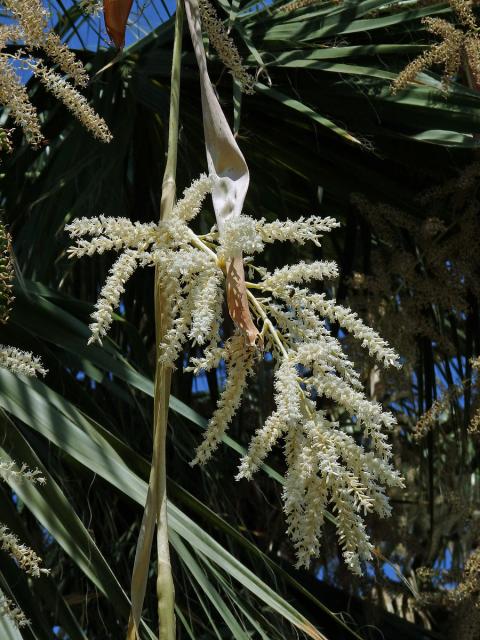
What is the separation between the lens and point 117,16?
208 centimetres

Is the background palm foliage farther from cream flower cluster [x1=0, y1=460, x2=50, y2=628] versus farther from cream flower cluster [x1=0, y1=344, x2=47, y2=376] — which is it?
cream flower cluster [x1=0, y1=460, x2=50, y2=628]

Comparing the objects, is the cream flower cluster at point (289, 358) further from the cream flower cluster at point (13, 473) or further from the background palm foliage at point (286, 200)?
the background palm foliage at point (286, 200)

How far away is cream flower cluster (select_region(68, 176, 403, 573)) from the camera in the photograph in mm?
1379

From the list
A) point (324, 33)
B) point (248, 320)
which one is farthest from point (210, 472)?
point (248, 320)

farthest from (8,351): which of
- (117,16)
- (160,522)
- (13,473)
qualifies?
(117,16)

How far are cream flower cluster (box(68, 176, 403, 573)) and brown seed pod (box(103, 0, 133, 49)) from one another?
2.13 feet

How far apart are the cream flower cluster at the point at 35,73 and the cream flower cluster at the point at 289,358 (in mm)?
293

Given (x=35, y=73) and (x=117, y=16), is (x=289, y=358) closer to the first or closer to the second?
(x=35, y=73)

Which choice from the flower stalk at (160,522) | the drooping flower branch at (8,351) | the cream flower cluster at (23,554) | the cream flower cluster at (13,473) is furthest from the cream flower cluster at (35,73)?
the cream flower cluster at (23,554)

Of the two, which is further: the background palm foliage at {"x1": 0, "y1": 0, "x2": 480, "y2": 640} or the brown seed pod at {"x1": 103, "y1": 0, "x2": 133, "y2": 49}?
the background palm foliage at {"x1": 0, "y1": 0, "x2": 480, "y2": 640}

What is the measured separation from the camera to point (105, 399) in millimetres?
2840

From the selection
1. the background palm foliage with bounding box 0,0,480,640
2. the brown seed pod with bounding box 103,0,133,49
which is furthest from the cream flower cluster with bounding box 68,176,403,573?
the background palm foliage with bounding box 0,0,480,640

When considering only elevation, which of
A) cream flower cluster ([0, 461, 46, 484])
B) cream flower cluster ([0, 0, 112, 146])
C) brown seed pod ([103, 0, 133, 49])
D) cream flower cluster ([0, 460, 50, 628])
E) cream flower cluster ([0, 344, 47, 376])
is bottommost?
cream flower cluster ([0, 460, 50, 628])

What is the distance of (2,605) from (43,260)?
148cm
